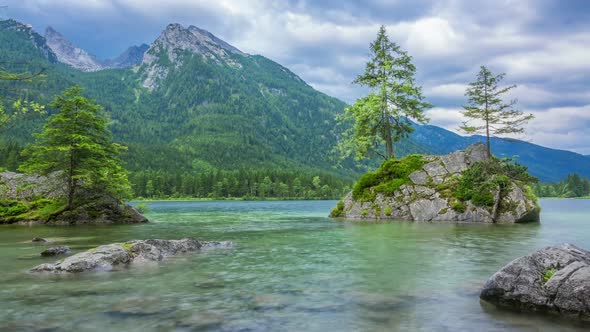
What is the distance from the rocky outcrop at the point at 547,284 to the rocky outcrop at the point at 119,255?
13.9m

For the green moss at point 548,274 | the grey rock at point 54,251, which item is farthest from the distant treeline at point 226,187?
the green moss at point 548,274

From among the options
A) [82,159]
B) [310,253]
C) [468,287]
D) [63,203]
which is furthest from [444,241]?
[63,203]

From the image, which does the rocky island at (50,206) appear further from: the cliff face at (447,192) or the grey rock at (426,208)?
the grey rock at (426,208)

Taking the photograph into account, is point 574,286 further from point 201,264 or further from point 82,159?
point 82,159

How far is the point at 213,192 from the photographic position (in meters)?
188

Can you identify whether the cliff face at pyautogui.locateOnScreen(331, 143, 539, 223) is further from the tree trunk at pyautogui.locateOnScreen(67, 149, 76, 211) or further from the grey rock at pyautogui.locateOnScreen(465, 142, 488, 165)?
the tree trunk at pyautogui.locateOnScreen(67, 149, 76, 211)

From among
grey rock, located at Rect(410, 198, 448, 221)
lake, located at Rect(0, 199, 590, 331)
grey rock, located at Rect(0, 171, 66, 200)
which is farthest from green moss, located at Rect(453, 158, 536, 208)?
grey rock, located at Rect(0, 171, 66, 200)

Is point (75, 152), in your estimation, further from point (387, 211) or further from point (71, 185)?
point (387, 211)

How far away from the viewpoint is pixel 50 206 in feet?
136

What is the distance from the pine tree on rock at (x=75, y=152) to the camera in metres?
39.3

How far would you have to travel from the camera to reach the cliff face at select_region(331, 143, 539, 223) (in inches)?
1593

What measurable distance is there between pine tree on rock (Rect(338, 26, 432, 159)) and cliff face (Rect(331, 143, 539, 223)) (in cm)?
512

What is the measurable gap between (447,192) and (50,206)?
41280mm

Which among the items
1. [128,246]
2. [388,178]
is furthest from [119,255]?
[388,178]
